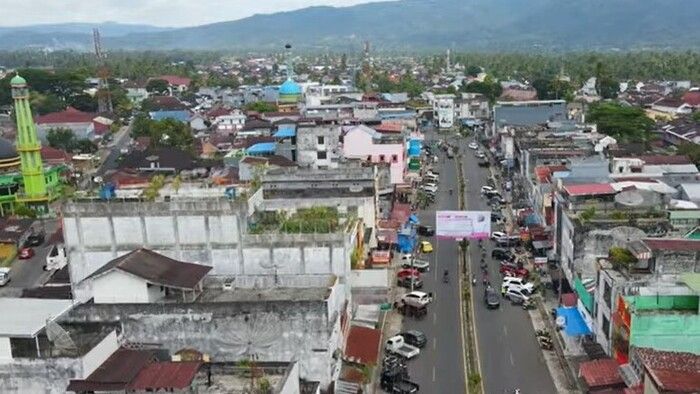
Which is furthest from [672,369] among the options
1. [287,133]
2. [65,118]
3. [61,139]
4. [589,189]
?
[65,118]

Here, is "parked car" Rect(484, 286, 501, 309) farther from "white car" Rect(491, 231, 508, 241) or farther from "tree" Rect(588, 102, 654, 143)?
"tree" Rect(588, 102, 654, 143)

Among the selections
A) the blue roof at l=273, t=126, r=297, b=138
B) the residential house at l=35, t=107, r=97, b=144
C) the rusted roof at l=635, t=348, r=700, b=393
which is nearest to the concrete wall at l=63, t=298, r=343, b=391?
the rusted roof at l=635, t=348, r=700, b=393

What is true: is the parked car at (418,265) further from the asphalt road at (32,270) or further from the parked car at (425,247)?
the asphalt road at (32,270)

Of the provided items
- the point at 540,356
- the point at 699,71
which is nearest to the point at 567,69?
the point at 699,71

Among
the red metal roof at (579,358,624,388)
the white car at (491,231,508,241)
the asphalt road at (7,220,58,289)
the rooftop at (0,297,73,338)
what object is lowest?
the asphalt road at (7,220,58,289)

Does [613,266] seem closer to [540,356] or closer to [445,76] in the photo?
[540,356]

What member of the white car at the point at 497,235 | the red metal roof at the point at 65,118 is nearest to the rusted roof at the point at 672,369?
the white car at the point at 497,235
